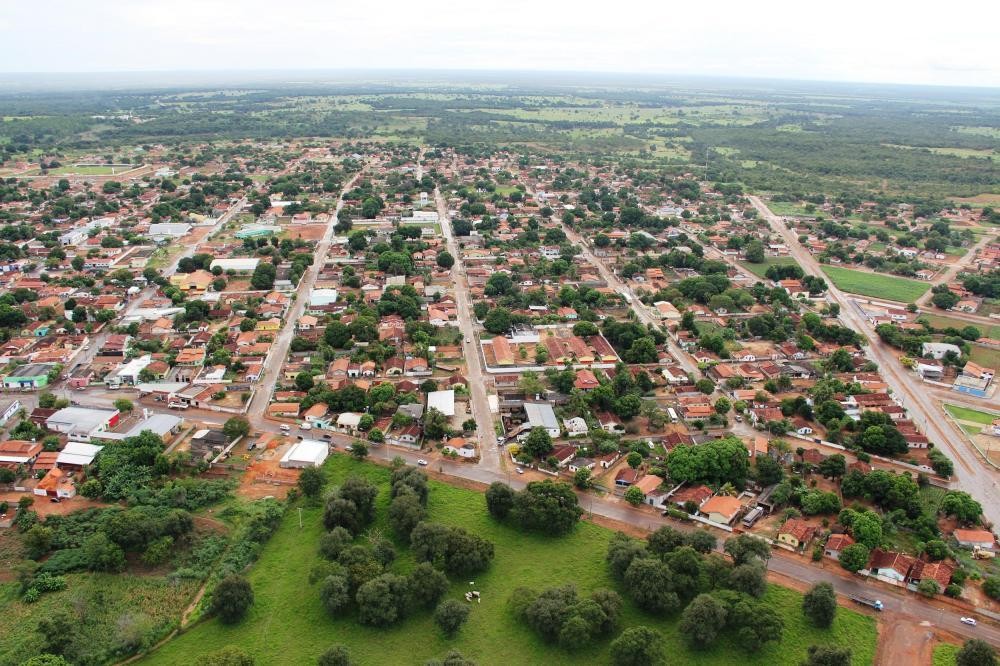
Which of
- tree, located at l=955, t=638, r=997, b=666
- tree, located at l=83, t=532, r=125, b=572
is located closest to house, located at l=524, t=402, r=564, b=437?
tree, located at l=955, t=638, r=997, b=666

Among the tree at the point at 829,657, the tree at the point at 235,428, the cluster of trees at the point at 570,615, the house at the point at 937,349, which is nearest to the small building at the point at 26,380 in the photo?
the tree at the point at 235,428

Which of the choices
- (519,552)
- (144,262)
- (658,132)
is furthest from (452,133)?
(519,552)

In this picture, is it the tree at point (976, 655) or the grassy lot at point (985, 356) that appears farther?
the grassy lot at point (985, 356)

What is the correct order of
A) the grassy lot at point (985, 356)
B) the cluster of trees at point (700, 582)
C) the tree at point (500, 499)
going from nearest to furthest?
the cluster of trees at point (700, 582) → the tree at point (500, 499) → the grassy lot at point (985, 356)

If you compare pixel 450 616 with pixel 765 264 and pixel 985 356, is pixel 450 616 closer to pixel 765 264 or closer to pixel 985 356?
pixel 985 356

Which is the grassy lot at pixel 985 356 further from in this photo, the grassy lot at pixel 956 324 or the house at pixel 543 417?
the house at pixel 543 417

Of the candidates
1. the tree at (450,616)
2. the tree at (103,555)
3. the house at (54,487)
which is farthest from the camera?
the house at (54,487)
